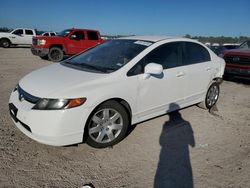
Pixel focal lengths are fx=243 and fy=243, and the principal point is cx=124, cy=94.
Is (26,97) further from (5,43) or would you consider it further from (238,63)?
(5,43)

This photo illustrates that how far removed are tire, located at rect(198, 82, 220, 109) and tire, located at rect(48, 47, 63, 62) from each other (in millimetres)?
10387

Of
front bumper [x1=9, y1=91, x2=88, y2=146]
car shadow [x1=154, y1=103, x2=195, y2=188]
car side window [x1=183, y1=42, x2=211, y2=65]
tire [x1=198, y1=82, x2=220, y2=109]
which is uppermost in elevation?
car side window [x1=183, y1=42, x2=211, y2=65]

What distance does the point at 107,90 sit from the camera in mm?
3457

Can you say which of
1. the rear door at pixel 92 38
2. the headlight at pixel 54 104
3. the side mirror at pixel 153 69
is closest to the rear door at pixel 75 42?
the rear door at pixel 92 38

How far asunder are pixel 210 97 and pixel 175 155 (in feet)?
8.45

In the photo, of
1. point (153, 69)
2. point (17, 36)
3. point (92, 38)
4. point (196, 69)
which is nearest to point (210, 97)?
point (196, 69)

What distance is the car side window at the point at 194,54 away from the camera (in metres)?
4.86

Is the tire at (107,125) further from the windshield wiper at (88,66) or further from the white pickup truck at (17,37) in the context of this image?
the white pickup truck at (17,37)

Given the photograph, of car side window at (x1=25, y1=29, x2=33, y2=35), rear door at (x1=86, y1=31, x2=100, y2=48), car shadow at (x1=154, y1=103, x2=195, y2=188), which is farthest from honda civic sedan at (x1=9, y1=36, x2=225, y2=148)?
car side window at (x1=25, y1=29, x2=33, y2=35)

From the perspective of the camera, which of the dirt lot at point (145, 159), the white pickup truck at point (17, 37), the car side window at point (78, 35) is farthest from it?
the white pickup truck at point (17, 37)

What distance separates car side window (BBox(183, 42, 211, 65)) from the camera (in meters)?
4.86

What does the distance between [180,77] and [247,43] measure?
24.1 feet

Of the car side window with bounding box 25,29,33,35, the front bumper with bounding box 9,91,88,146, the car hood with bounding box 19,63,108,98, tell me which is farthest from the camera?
the car side window with bounding box 25,29,33,35

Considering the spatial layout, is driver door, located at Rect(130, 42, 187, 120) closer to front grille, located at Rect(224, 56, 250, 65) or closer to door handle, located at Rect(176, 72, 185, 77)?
door handle, located at Rect(176, 72, 185, 77)
